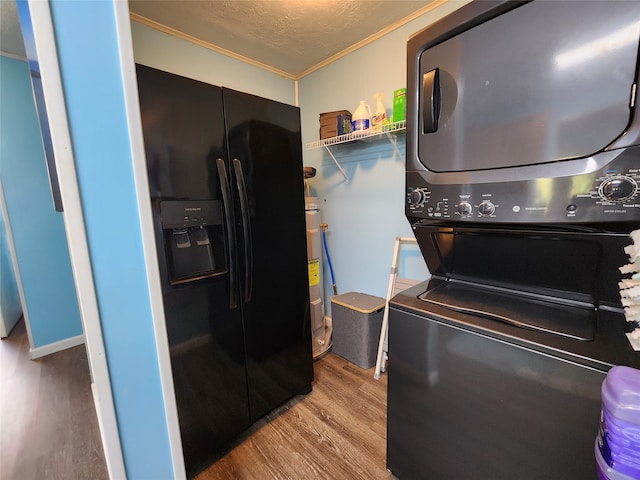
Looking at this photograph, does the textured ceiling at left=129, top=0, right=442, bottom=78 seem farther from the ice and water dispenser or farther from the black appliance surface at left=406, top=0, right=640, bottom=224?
the ice and water dispenser

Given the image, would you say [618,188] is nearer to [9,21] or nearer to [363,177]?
[363,177]

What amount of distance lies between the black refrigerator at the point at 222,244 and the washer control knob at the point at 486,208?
40.0 inches

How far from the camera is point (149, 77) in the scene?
110 centimetres

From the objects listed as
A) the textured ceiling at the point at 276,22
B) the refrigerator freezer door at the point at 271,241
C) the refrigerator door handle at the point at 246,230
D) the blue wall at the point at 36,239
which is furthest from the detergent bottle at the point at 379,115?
the blue wall at the point at 36,239

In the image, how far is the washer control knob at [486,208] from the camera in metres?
0.94

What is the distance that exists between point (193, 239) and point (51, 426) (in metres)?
1.27

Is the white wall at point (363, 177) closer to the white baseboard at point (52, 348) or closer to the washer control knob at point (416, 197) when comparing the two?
the washer control knob at point (416, 197)

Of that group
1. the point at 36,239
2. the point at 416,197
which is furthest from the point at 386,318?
the point at 36,239

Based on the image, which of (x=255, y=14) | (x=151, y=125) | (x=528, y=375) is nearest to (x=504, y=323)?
(x=528, y=375)

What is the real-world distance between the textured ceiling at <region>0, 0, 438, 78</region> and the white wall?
0.45ft

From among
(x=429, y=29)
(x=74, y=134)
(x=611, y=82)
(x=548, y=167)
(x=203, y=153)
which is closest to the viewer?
(x=74, y=134)

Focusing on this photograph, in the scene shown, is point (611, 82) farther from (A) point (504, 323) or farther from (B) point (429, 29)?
(A) point (504, 323)

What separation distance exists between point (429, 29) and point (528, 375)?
4.06 ft

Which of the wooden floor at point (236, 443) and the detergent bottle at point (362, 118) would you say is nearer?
the wooden floor at point (236, 443)
